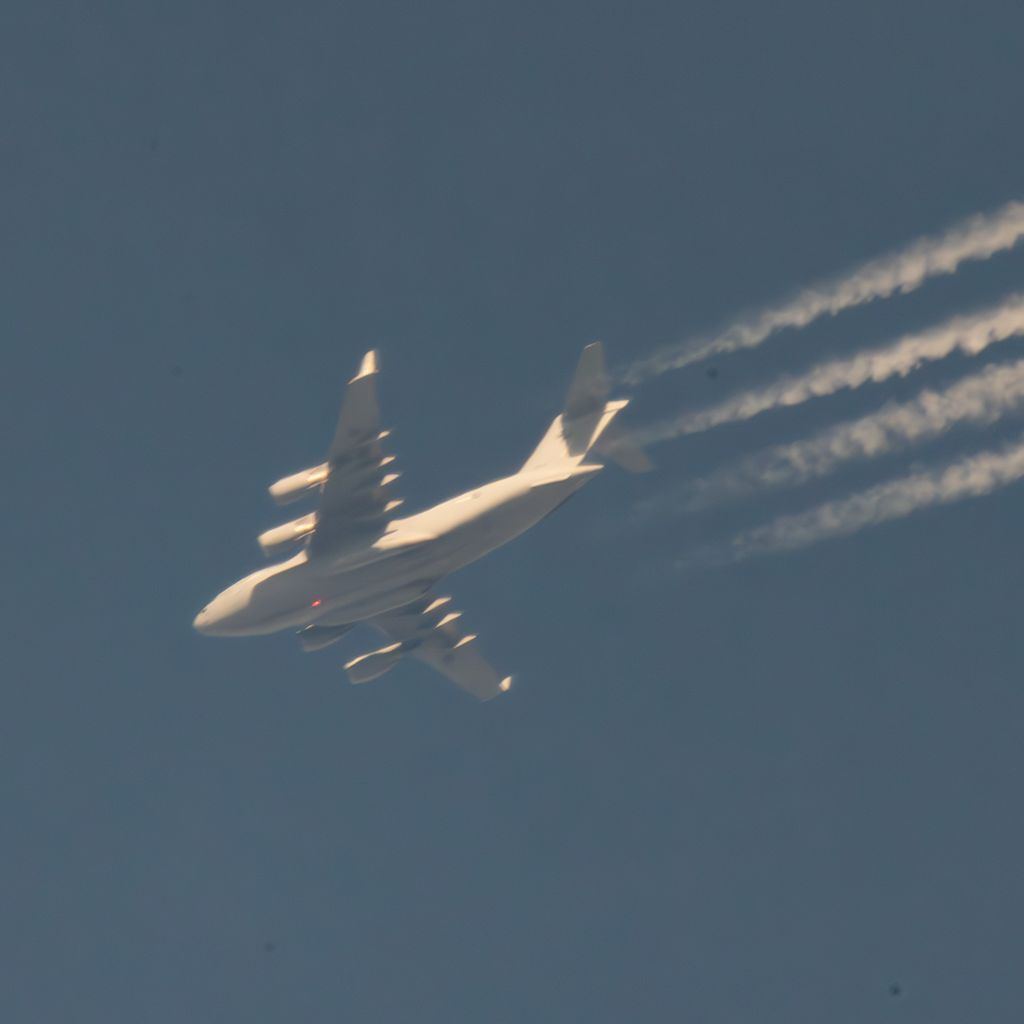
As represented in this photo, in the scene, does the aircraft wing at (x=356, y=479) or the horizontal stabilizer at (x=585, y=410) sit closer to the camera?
the aircraft wing at (x=356, y=479)

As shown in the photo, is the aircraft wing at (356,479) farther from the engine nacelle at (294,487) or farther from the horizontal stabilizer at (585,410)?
the horizontal stabilizer at (585,410)

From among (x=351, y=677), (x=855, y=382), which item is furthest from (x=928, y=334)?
(x=351, y=677)

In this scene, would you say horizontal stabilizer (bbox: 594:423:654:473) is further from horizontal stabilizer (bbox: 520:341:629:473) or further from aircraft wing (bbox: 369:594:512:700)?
aircraft wing (bbox: 369:594:512:700)

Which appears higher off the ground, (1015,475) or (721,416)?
(721,416)

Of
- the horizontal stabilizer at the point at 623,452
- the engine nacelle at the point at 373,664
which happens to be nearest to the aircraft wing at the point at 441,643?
the engine nacelle at the point at 373,664

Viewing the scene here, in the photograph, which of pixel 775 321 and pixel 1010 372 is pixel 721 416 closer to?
pixel 775 321

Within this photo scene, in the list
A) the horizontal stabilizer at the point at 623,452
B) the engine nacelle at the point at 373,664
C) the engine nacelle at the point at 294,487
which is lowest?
the engine nacelle at the point at 373,664
